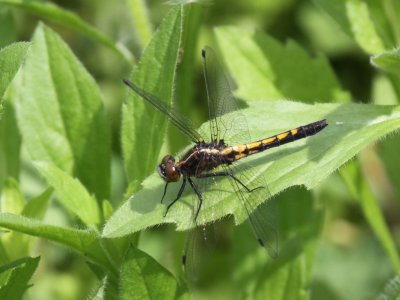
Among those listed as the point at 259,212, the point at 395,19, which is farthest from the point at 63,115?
the point at 395,19

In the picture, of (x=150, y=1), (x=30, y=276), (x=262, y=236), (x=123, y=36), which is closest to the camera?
(x=30, y=276)

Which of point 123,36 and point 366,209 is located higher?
point 123,36

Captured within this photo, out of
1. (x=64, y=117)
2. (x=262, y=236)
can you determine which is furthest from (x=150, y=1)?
(x=262, y=236)

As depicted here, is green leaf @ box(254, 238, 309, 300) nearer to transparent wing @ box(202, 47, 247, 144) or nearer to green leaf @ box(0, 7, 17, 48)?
transparent wing @ box(202, 47, 247, 144)

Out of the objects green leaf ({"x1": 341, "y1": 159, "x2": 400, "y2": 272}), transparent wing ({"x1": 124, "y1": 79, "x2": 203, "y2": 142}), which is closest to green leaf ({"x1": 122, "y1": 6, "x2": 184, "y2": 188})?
transparent wing ({"x1": 124, "y1": 79, "x2": 203, "y2": 142})

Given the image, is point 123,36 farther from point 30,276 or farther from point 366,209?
point 30,276

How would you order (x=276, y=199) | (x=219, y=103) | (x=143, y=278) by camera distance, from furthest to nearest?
1. (x=276, y=199)
2. (x=219, y=103)
3. (x=143, y=278)

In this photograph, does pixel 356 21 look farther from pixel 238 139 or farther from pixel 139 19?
pixel 139 19
